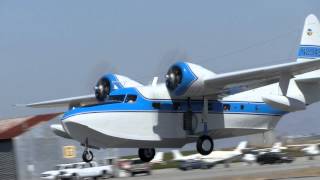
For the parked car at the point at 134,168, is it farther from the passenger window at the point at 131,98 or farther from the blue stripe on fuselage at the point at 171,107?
the passenger window at the point at 131,98

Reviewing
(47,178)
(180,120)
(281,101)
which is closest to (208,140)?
(180,120)

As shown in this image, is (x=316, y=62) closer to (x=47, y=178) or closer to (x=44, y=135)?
(x=44, y=135)

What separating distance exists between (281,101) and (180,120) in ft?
16.9

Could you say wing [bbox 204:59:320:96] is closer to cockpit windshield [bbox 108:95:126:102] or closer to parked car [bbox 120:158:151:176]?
cockpit windshield [bbox 108:95:126:102]

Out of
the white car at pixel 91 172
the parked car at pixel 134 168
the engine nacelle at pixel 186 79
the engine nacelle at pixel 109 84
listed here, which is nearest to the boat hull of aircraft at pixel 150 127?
the engine nacelle at pixel 186 79

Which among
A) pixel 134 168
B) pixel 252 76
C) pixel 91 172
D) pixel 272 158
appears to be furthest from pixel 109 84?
pixel 272 158

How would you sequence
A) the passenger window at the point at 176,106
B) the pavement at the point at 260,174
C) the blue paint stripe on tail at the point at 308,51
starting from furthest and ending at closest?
the blue paint stripe on tail at the point at 308,51
the pavement at the point at 260,174
the passenger window at the point at 176,106

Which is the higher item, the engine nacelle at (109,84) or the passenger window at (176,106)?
the engine nacelle at (109,84)

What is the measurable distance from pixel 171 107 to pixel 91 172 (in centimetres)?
2201

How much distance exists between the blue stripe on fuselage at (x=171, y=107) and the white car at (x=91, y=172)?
2045cm

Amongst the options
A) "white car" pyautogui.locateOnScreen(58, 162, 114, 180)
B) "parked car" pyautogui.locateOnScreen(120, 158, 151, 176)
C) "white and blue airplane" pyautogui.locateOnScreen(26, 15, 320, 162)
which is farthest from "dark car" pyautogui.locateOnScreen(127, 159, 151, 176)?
"white and blue airplane" pyautogui.locateOnScreen(26, 15, 320, 162)

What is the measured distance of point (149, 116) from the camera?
1221 inches

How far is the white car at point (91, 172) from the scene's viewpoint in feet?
165

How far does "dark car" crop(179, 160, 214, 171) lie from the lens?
68519 millimetres
